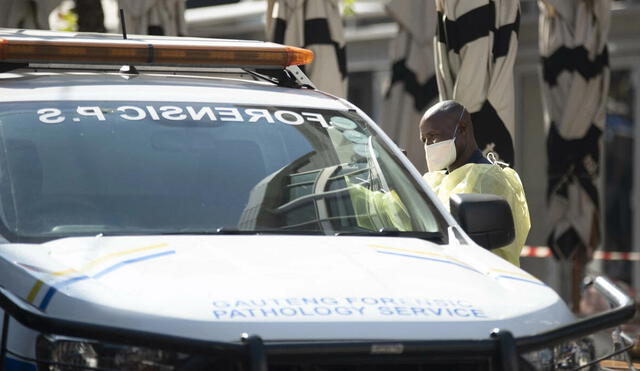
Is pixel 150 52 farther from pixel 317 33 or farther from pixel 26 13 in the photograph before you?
pixel 26 13

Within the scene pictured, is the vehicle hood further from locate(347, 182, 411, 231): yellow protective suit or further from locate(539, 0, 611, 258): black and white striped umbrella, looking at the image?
locate(539, 0, 611, 258): black and white striped umbrella

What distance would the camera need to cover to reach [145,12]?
1028 cm

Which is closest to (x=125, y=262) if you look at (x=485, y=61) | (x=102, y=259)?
(x=102, y=259)

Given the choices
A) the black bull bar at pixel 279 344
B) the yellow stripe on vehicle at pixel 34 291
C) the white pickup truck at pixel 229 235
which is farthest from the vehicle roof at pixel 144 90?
the black bull bar at pixel 279 344

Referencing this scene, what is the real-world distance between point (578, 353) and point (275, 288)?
3.20 ft

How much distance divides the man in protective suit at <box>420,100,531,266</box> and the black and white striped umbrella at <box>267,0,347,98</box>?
3292mm

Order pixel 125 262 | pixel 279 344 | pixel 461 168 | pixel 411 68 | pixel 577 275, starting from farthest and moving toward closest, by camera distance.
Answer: pixel 577 275 → pixel 411 68 → pixel 461 168 → pixel 125 262 → pixel 279 344

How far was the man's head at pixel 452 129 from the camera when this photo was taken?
243 inches

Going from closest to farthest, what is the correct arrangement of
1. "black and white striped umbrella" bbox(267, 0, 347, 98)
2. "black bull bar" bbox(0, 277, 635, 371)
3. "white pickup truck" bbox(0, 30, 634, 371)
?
"black bull bar" bbox(0, 277, 635, 371) < "white pickup truck" bbox(0, 30, 634, 371) < "black and white striped umbrella" bbox(267, 0, 347, 98)

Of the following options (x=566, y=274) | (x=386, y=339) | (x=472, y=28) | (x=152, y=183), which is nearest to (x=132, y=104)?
(x=152, y=183)

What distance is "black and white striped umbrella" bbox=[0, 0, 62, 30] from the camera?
1034cm

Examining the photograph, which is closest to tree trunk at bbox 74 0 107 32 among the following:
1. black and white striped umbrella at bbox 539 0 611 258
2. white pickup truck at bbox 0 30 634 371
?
black and white striped umbrella at bbox 539 0 611 258

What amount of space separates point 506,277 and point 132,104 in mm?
1586

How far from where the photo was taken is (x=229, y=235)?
14.4 ft
